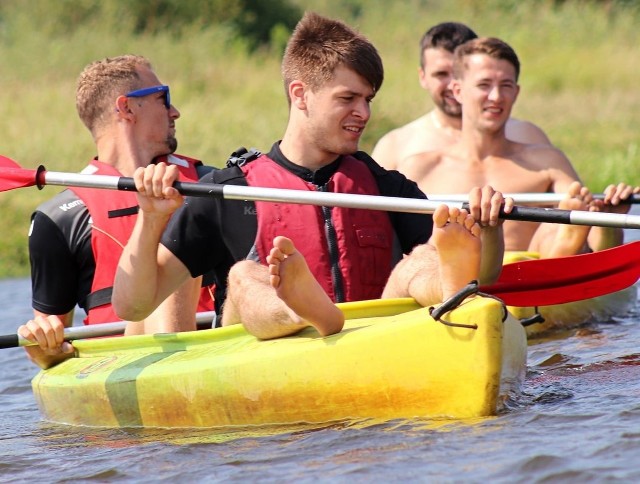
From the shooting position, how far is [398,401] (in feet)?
12.8

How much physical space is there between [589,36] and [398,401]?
15.7 metres

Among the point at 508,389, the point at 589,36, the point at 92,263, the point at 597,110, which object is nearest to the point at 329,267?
the point at 508,389

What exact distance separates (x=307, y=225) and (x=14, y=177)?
3.87 ft

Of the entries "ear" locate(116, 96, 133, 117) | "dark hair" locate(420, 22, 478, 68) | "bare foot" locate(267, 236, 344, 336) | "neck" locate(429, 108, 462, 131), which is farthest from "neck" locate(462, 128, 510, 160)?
"bare foot" locate(267, 236, 344, 336)

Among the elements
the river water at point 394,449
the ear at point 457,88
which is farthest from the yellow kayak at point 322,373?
the ear at point 457,88

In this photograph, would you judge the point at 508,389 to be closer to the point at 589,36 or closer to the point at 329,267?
the point at 329,267

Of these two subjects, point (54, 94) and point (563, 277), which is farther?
point (54, 94)

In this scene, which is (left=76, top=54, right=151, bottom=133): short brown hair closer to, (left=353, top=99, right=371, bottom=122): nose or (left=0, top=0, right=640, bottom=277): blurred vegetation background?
(left=353, top=99, right=371, bottom=122): nose

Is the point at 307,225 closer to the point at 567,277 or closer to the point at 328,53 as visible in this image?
the point at 328,53

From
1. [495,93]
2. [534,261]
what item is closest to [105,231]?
[534,261]

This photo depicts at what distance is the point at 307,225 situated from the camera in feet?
14.0

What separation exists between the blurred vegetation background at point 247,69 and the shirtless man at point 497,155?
4.35 meters

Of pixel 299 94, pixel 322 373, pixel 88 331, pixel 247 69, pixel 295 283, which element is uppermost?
pixel 247 69

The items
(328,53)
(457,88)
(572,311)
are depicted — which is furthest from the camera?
(457,88)
